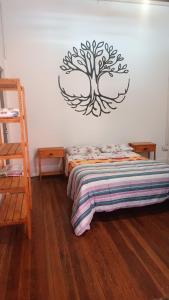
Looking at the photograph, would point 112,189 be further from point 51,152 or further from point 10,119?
point 51,152

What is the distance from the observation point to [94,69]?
A: 13.2ft

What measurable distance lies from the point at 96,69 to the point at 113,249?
3.20 metres

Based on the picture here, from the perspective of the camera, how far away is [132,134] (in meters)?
4.53

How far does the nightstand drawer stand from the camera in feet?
12.5

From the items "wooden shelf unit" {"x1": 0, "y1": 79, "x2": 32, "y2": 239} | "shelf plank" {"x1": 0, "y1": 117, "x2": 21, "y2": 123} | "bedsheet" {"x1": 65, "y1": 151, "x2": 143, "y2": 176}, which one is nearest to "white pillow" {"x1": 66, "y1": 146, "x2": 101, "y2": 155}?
"bedsheet" {"x1": 65, "y1": 151, "x2": 143, "y2": 176}

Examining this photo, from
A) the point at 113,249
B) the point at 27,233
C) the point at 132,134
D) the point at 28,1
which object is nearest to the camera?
the point at 113,249

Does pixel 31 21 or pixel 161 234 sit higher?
pixel 31 21

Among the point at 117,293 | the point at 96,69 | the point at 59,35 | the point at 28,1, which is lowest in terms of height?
the point at 117,293

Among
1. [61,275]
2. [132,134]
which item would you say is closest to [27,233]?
[61,275]

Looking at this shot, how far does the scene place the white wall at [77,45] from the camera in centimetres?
366

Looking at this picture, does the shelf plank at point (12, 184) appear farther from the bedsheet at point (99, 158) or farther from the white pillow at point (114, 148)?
the white pillow at point (114, 148)

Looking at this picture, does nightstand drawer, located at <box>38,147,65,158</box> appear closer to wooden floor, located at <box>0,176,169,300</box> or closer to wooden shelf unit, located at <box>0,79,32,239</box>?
wooden floor, located at <box>0,176,169,300</box>

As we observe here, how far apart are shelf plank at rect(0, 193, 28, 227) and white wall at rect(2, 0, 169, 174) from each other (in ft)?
5.03

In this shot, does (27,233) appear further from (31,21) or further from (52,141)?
(31,21)
